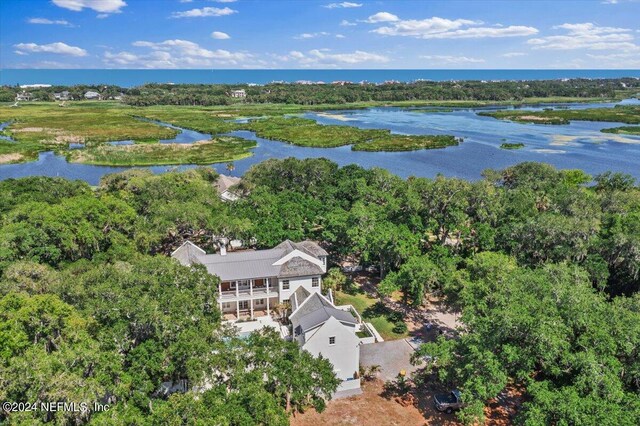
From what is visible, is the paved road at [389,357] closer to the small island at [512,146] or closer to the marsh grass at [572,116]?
the small island at [512,146]

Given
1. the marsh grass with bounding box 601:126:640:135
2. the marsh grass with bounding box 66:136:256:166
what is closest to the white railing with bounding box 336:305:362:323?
the marsh grass with bounding box 66:136:256:166

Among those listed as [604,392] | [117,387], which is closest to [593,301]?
[604,392]

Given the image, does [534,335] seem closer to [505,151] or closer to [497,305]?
[497,305]

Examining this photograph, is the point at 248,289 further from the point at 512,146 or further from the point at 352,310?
the point at 512,146

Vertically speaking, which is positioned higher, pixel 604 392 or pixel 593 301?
pixel 593 301

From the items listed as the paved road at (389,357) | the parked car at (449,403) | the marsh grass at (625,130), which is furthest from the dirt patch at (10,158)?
the marsh grass at (625,130)

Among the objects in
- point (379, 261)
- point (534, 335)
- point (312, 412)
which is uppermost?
point (534, 335)
